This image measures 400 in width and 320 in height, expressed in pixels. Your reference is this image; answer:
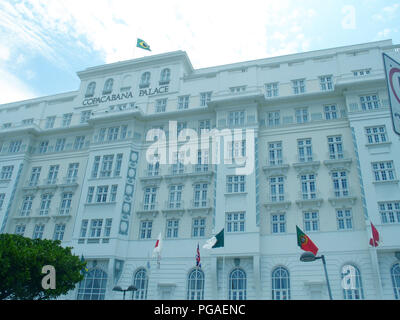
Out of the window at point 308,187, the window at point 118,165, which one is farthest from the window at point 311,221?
the window at point 118,165

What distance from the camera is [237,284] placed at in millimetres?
31469

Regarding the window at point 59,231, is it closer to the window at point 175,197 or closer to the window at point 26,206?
the window at point 26,206

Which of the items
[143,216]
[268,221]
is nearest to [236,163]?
[268,221]

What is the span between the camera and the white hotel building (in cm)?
3069

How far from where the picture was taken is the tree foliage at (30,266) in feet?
76.7

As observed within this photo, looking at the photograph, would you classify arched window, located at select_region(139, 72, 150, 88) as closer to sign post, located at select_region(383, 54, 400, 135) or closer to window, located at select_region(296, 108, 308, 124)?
window, located at select_region(296, 108, 308, 124)

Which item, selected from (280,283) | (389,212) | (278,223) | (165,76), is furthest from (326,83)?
(280,283)

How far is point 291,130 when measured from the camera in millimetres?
36906

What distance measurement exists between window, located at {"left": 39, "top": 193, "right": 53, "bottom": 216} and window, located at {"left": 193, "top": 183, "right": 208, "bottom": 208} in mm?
19165

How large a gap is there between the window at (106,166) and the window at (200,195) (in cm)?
1113
